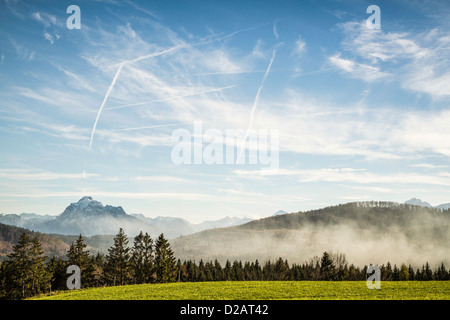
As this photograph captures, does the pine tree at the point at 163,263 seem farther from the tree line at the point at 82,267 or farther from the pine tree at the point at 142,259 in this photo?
the pine tree at the point at 142,259

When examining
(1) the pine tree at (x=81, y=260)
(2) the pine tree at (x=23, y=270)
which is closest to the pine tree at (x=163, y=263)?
(1) the pine tree at (x=81, y=260)

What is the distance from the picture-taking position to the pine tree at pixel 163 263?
8606cm

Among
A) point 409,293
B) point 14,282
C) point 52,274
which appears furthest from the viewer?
point 52,274

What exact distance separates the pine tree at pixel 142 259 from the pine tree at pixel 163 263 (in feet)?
12.0

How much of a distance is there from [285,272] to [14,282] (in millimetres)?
106916

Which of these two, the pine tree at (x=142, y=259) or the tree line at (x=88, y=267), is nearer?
the tree line at (x=88, y=267)

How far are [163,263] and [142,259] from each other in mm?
9294

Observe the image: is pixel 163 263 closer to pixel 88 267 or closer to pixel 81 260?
pixel 88 267

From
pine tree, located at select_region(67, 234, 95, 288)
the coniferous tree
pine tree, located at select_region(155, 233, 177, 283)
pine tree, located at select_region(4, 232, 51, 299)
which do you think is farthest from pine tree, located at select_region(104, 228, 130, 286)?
pine tree, located at select_region(4, 232, 51, 299)
